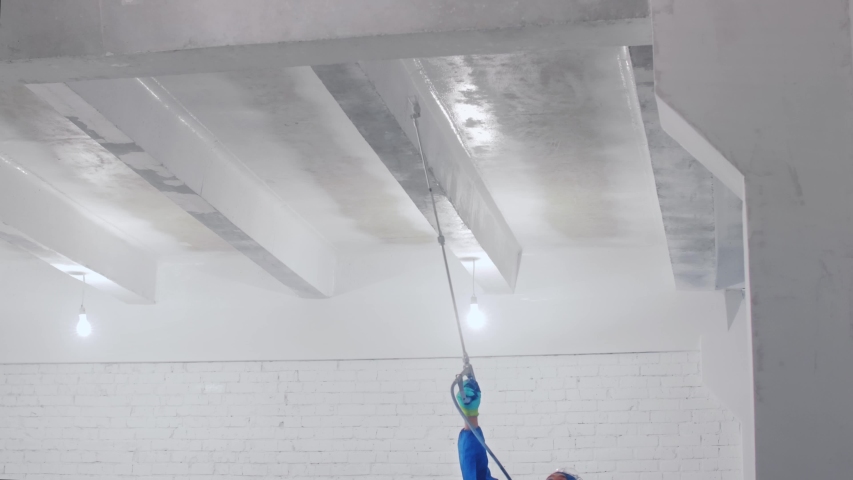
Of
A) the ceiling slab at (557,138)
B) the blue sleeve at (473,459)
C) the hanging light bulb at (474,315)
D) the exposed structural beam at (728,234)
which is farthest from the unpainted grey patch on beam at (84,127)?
the exposed structural beam at (728,234)

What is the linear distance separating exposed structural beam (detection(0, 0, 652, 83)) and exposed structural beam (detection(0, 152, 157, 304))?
9.19 ft

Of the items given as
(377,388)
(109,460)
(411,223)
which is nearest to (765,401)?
(411,223)

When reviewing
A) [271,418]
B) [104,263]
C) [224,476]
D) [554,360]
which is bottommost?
[224,476]

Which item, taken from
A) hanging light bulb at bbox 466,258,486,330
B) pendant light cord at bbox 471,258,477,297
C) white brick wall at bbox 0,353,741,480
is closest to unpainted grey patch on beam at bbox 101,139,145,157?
pendant light cord at bbox 471,258,477,297

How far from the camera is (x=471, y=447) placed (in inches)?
171

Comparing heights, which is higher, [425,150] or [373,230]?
[373,230]

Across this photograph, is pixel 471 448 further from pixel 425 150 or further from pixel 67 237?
pixel 67 237

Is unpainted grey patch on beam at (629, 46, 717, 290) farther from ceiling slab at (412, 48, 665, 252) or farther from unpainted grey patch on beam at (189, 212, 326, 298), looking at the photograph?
unpainted grey patch on beam at (189, 212, 326, 298)

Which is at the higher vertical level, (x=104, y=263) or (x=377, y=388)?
(x=104, y=263)

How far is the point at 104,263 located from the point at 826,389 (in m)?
6.46

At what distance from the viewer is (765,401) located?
2.41 metres

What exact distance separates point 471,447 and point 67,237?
14.0ft

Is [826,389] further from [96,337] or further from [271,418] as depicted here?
[96,337]

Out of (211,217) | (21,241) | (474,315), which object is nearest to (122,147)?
(211,217)
